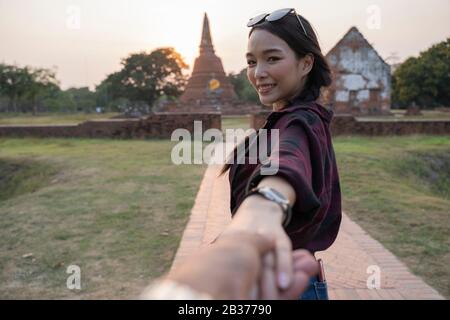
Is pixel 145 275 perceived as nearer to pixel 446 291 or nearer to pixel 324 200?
pixel 446 291

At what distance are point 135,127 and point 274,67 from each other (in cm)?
1367

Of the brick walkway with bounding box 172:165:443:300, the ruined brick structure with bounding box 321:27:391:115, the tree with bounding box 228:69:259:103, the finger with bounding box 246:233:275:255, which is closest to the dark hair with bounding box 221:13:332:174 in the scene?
the finger with bounding box 246:233:275:255

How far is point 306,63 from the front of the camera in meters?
1.36

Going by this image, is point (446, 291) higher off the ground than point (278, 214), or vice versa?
point (278, 214)

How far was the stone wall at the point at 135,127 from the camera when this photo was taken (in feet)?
47.6

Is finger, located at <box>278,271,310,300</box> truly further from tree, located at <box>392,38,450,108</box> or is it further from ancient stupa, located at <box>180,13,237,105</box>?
tree, located at <box>392,38,450,108</box>

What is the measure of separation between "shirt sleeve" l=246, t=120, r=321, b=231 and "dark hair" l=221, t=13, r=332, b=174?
218mm

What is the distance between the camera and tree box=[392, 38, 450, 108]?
1280 inches

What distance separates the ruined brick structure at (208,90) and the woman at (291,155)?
25966mm

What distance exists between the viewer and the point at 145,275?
3.58 meters

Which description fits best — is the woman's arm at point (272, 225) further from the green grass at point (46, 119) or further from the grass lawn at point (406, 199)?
the green grass at point (46, 119)
